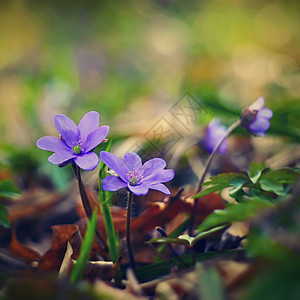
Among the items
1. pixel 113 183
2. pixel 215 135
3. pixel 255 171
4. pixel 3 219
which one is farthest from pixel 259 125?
pixel 3 219

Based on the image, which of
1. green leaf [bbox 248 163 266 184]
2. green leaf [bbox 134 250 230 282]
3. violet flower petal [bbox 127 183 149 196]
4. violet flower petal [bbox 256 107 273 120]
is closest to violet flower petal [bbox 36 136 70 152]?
violet flower petal [bbox 127 183 149 196]

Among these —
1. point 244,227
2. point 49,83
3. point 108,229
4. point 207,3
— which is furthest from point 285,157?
point 207,3

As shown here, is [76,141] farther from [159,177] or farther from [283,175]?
[283,175]

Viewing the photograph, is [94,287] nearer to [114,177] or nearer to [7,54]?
[114,177]

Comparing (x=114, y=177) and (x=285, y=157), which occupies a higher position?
(x=114, y=177)

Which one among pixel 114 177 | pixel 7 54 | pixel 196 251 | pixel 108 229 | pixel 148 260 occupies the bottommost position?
pixel 7 54

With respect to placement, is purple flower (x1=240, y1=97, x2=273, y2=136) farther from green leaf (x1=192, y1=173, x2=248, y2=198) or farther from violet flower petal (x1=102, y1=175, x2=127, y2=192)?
violet flower petal (x1=102, y1=175, x2=127, y2=192)

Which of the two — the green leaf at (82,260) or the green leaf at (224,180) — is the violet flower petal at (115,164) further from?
the green leaf at (224,180)
